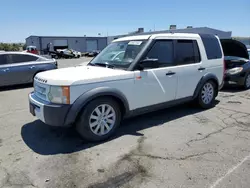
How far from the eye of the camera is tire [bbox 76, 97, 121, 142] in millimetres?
3754

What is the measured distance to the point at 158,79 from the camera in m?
4.57

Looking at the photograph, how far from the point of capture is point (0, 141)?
13.3 feet

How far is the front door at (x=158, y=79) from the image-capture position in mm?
4355

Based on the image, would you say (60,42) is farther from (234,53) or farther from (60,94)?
(60,94)

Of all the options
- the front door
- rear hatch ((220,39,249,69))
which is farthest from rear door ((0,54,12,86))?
rear hatch ((220,39,249,69))

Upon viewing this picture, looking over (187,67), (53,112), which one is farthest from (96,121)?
(187,67)

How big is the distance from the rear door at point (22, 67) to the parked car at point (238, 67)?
7.63 meters

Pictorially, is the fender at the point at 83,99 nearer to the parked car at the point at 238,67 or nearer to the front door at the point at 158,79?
the front door at the point at 158,79

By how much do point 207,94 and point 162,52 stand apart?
1.94 m

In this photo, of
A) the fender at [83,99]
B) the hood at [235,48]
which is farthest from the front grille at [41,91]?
the hood at [235,48]

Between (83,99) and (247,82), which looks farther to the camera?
(247,82)

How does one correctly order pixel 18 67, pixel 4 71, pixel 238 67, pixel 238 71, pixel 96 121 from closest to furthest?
1. pixel 96 121
2. pixel 238 71
3. pixel 238 67
4. pixel 4 71
5. pixel 18 67

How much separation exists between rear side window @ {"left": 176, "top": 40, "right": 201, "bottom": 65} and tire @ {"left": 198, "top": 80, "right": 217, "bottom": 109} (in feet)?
2.52

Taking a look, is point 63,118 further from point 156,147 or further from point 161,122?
point 161,122
